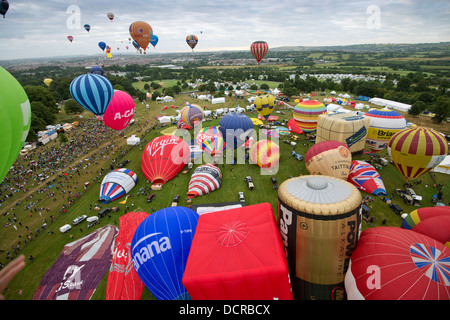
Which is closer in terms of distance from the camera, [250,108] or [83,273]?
[83,273]

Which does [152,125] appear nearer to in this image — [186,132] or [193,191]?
[186,132]

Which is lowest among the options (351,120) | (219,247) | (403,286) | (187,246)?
(187,246)

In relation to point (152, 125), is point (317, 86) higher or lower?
higher

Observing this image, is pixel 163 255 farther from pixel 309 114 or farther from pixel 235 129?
pixel 309 114

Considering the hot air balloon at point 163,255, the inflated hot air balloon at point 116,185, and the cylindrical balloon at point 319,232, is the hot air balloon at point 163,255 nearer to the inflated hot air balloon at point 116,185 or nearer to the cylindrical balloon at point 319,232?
the cylindrical balloon at point 319,232

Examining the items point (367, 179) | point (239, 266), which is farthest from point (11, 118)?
point (367, 179)

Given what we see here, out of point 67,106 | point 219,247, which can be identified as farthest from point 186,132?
point 67,106

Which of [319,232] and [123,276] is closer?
[319,232]
